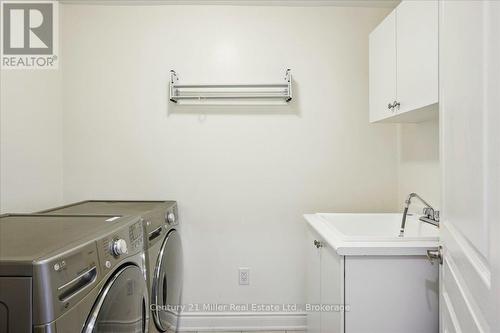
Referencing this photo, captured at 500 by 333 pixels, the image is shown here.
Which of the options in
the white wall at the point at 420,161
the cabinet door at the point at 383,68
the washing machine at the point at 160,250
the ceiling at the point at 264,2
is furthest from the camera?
→ the ceiling at the point at 264,2

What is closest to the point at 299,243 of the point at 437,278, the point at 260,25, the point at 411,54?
the point at 437,278

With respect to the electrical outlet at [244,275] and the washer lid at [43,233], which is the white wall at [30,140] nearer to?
the washer lid at [43,233]

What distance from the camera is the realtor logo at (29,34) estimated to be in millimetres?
1908

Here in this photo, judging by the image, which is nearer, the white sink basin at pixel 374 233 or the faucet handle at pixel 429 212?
the white sink basin at pixel 374 233

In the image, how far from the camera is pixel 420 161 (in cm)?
199

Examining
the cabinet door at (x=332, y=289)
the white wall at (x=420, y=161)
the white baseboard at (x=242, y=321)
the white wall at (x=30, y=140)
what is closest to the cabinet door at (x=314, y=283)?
the cabinet door at (x=332, y=289)

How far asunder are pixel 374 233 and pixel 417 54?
3.54 ft

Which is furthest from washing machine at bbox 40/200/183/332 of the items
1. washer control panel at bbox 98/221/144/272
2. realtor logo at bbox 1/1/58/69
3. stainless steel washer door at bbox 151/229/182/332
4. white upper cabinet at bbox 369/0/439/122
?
white upper cabinet at bbox 369/0/439/122

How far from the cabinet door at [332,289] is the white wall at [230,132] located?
0.69m

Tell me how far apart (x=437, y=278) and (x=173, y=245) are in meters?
1.41

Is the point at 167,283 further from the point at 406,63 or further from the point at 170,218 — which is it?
the point at 406,63

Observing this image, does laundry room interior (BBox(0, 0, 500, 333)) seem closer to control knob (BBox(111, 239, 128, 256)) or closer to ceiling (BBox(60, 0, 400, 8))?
ceiling (BBox(60, 0, 400, 8))

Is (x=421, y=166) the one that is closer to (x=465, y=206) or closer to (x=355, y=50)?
(x=355, y=50)

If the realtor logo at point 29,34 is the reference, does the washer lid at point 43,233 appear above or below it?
below
